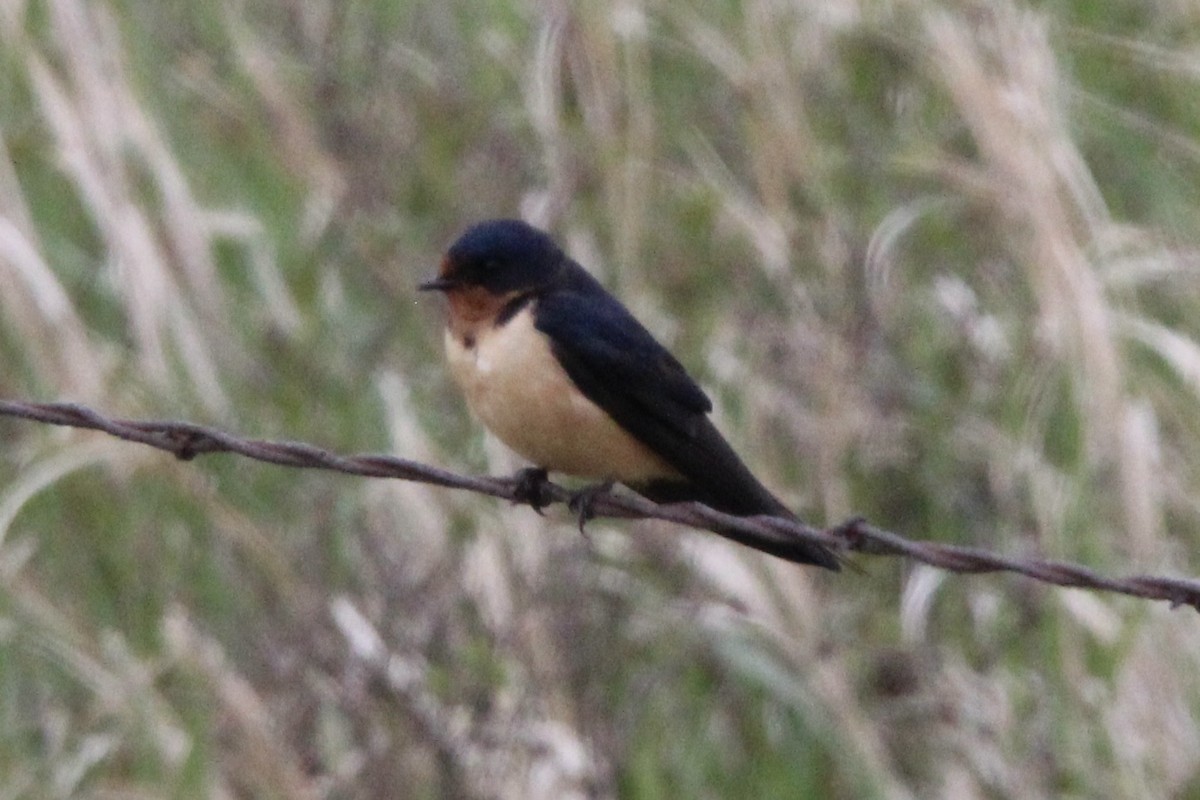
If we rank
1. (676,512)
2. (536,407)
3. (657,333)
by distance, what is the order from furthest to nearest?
1. (657,333)
2. (536,407)
3. (676,512)

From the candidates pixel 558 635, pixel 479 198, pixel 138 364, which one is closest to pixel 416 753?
pixel 558 635

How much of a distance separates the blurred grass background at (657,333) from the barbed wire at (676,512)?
89cm

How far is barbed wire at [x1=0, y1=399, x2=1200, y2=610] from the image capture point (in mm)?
1852

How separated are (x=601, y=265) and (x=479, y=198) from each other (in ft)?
0.83

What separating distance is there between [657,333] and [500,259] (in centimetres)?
75

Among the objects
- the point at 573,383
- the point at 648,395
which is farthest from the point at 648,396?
the point at 573,383

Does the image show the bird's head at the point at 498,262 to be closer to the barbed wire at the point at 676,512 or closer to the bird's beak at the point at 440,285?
the bird's beak at the point at 440,285

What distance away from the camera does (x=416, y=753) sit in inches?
119

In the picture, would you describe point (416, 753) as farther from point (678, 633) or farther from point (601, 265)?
point (601, 265)

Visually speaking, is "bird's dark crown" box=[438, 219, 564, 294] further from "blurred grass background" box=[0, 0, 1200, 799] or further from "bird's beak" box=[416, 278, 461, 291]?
"blurred grass background" box=[0, 0, 1200, 799]

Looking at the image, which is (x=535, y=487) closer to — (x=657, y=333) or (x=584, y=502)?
(x=584, y=502)

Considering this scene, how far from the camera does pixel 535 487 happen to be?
8.92 ft

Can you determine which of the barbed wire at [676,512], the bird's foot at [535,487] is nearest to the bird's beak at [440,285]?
the bird's foot at [535,487]

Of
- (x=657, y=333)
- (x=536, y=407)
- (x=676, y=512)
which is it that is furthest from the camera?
(x=657, y=333)
